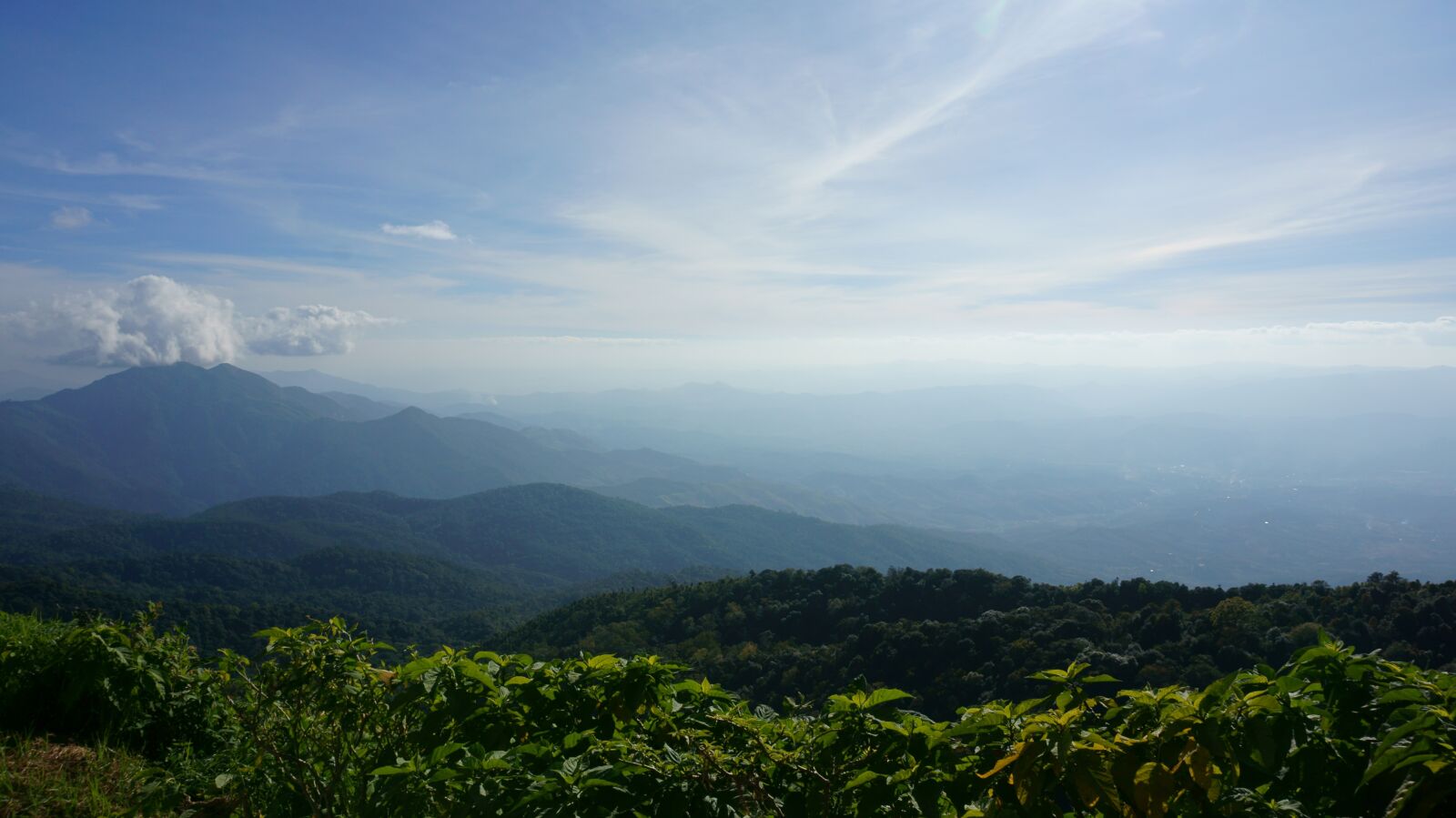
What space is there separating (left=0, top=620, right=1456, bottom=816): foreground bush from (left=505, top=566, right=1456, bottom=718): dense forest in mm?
13127

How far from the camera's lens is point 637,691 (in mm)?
2863

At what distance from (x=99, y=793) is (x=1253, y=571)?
826ft

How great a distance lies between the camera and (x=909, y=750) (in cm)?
231

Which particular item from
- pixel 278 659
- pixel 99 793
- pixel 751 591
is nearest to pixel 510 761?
pixel 278 659

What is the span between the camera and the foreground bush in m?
1.90

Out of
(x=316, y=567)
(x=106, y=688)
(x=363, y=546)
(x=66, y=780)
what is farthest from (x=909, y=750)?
(x=363, y=546)

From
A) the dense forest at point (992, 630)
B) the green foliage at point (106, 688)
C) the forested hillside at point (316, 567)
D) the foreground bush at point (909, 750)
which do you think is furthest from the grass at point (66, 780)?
the forested hillside at point (316, 567)

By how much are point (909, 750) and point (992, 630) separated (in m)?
31.6

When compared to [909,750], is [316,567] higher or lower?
lower

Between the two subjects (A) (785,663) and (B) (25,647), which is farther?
(A) (785,663)

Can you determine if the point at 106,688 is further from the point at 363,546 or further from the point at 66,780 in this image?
the point at 363,546

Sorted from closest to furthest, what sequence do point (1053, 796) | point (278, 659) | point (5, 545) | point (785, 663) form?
1. point (1053, 796)
2. point (278, 659)
3. point (785, 663)
4. point (5, 545)

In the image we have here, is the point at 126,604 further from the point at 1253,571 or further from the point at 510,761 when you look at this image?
the point at 1253,571

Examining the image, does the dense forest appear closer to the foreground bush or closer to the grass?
the grass
